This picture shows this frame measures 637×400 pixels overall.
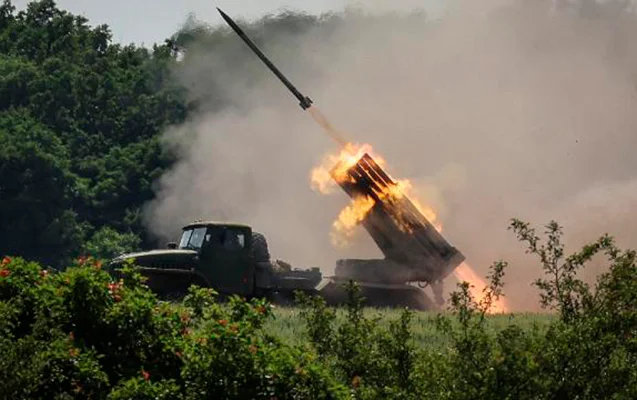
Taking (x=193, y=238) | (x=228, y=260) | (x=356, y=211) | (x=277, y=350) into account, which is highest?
(x=193, y=238)

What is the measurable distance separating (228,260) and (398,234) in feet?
12.9

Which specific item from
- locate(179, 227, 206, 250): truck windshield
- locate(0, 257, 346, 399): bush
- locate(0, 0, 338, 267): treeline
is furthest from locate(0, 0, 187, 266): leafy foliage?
locate(0, 257, 346, 399): bush

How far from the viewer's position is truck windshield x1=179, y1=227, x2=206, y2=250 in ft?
126

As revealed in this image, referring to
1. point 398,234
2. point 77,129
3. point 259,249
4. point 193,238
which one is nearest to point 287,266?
point 259,249

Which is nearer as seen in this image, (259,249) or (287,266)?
(259,249)

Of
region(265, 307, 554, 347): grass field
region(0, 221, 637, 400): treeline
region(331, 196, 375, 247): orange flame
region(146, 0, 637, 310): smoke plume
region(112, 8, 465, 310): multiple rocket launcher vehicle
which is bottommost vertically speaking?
region(0, 221, 637, 400): treeline

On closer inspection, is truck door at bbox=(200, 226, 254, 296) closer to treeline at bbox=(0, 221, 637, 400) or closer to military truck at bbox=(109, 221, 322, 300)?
military truck at bbox=(109, 221, 322, 300)

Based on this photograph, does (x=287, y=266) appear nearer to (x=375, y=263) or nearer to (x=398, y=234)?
(x=375, y=263)

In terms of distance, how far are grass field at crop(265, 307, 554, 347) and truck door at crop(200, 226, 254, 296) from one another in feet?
4.84

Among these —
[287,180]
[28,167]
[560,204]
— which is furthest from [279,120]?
[560,204]

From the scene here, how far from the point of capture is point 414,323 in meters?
34.4

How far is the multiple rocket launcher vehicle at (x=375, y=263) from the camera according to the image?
37.8 meters

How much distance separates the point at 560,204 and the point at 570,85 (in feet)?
30.2

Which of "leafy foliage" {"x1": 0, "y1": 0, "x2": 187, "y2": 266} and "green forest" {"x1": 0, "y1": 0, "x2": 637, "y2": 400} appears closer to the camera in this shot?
"green forest" {"x1": 0, "y1": 0, "x2": 637, "y2": 400}
